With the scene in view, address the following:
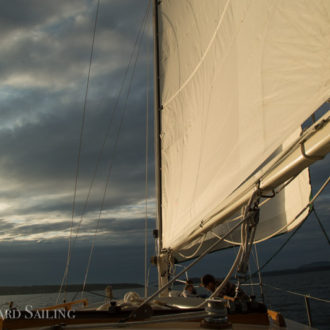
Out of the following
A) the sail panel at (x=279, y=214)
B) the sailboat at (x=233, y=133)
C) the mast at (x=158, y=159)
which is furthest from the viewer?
the mast at (x=158, y=159)

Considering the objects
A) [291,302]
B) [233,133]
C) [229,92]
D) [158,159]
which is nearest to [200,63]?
[229,92]

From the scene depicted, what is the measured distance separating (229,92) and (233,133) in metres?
0.41

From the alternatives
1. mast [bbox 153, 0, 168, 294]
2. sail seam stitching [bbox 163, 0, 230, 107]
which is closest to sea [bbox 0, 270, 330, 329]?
mast [bbox 153, 0, 168, 294]

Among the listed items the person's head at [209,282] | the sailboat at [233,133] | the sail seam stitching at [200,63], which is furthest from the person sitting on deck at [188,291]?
the sail seam stitching at [200,63]

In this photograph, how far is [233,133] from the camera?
2654 mm

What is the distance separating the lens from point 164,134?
4.74 meters

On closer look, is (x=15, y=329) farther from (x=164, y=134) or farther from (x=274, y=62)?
(x=164, y=134)

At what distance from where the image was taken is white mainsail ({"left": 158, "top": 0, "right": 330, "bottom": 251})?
6.47 feet

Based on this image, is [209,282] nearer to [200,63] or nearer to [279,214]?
[279,214]

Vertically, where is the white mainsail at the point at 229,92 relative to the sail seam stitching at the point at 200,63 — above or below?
below

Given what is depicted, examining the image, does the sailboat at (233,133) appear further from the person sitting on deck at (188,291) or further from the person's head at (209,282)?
the person's head at (209,282)

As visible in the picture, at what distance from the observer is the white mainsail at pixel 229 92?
1.97 meters

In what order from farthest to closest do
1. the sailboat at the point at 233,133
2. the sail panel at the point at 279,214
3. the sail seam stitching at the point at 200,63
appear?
the sail panel at the point at 279,214 → the sail seam stitching at the point at 200,63 → the sailboat at the point at 233,133

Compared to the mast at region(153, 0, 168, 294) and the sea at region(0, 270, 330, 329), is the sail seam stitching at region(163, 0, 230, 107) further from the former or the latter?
the sea at region(0, 270, 330, 329)
